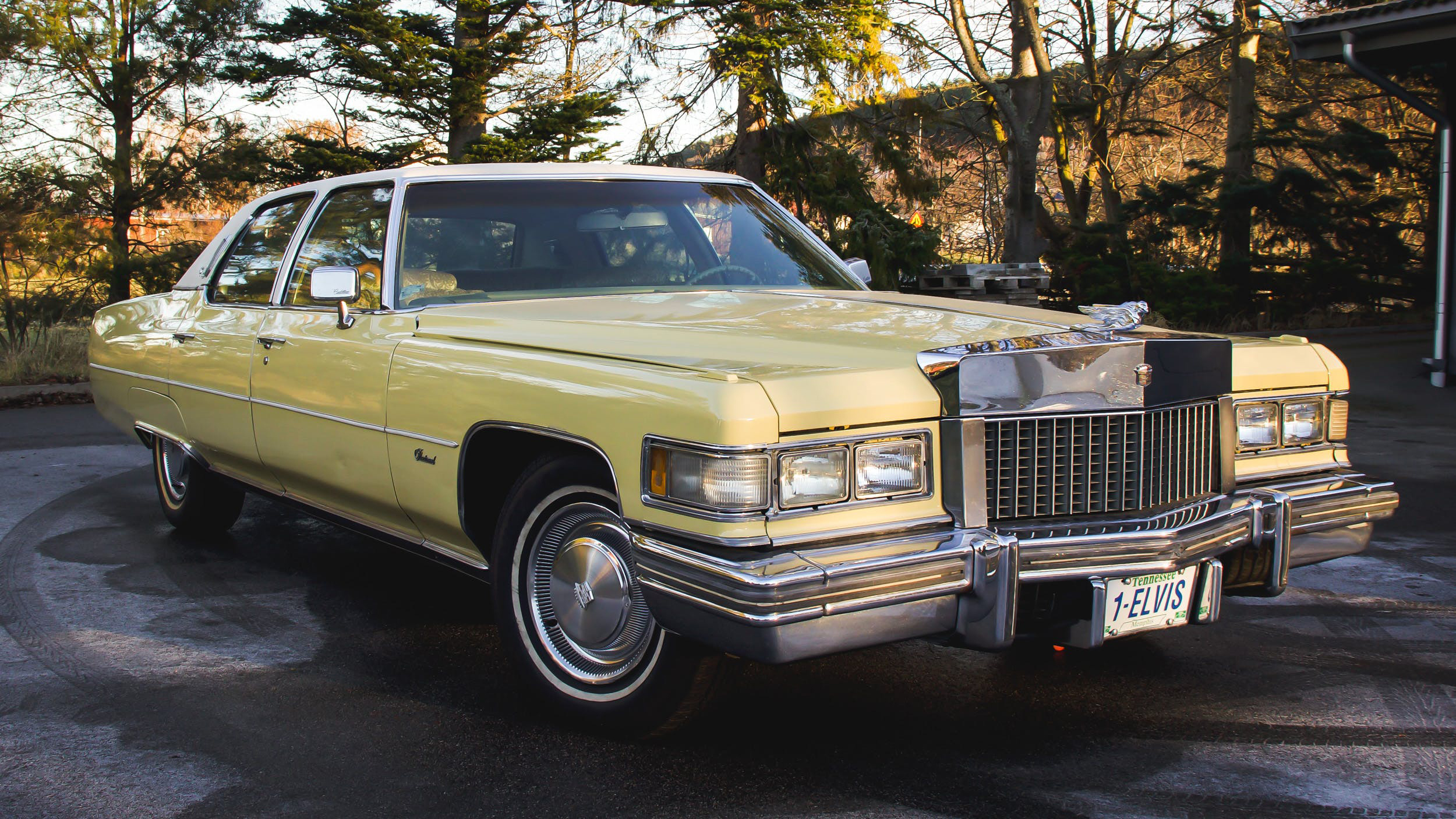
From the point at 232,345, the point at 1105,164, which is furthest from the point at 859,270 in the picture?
the point at 1105,164

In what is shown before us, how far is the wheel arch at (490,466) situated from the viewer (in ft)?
10.8

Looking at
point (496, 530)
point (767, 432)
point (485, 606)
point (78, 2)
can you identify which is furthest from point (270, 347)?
point (78, 2)

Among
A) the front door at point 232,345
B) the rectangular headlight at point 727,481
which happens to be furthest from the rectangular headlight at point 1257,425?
the front door at point 232,345

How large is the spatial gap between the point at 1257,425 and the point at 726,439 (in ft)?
6.21

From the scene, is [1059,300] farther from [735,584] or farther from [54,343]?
[735,584]

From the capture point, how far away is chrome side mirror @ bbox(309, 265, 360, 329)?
12.8ft

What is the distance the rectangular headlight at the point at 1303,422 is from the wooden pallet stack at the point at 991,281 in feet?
41.4

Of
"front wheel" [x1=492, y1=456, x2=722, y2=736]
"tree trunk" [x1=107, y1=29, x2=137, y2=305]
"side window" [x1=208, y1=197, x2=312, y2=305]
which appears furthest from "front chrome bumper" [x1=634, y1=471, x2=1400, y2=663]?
"tree trunk" [x1=107, y1=29, x2=137, y2=305]

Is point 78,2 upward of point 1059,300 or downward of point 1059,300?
upward

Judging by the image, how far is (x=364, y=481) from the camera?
13.0 feet

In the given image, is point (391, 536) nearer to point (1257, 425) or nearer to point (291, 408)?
point (291, 408)

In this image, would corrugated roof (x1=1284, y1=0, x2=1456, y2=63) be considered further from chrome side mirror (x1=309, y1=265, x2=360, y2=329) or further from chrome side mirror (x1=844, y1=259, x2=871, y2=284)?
chrome side mirror (x1=309, y1=265, x2=360, y2=329)

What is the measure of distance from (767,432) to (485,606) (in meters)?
2.32

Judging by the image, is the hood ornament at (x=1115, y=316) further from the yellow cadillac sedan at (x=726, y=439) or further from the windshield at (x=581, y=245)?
the windshield at (x=581, y=245)
